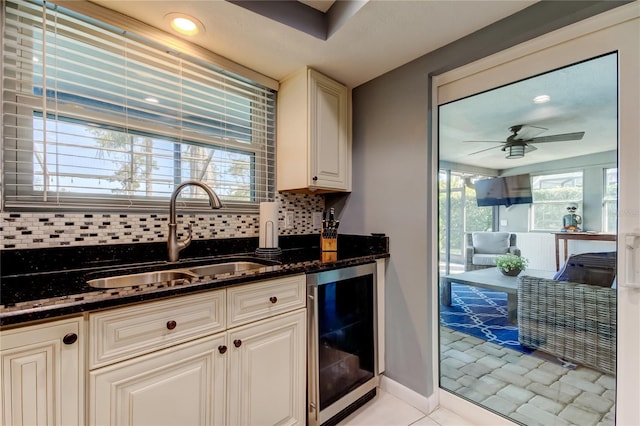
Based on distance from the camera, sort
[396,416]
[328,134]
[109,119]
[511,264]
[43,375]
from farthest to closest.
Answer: [328,134] < [396,416] < [511,264] < [109,119] < [43,375]

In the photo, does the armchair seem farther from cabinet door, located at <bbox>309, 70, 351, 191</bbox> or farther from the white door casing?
cabinet door, located at <bbox>309, 70, 351, 191</bbox>

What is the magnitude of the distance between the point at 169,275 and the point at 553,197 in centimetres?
195

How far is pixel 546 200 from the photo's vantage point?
1446 mm

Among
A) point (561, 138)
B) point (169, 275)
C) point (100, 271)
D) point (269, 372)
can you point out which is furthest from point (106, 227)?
point (561, 138)

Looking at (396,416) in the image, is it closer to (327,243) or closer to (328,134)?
(327,243)

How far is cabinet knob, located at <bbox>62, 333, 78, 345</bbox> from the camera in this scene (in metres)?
0.85

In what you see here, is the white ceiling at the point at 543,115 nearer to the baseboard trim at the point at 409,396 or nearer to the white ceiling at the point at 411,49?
the white ceiling at the point at 411,49

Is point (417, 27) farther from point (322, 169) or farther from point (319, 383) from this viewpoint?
point (319, 383)

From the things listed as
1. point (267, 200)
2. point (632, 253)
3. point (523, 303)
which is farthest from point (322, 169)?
point (632, 253)

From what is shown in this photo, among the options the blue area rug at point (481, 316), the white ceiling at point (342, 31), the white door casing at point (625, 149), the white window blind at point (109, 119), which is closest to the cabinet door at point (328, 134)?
the white ceiling at point (342, 31)

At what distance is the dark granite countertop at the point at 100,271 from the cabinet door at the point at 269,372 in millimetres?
261

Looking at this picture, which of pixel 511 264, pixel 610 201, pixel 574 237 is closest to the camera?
pixel 610 201

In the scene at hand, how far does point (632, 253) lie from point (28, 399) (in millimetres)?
2142

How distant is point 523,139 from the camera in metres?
1.51
